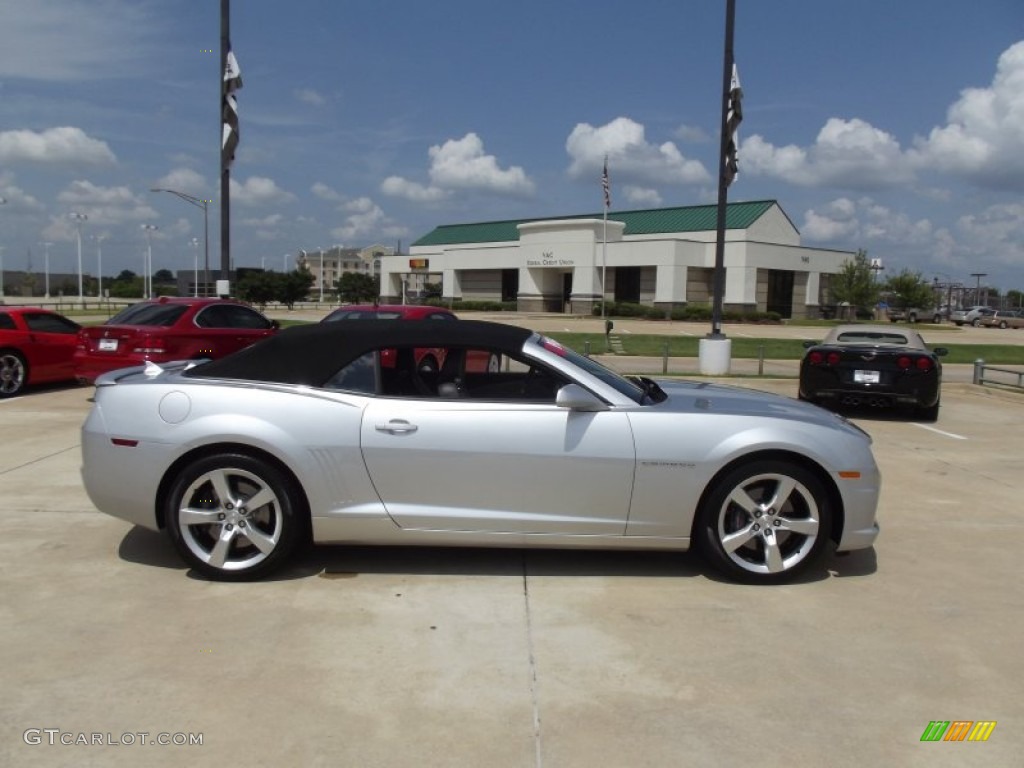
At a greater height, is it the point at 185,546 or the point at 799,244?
the point at 799,244

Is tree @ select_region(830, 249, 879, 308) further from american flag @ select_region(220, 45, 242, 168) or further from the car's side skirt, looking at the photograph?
the car's side skirt

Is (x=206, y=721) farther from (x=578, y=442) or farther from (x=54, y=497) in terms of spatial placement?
(x=54, y=497)

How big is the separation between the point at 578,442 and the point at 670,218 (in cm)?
7062

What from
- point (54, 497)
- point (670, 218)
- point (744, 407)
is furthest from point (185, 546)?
point (670, 218)

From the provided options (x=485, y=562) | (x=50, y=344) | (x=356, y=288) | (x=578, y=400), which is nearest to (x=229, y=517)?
(x=485, y=562)

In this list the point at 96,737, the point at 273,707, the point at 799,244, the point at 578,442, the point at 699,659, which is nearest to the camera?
the point at 96,737

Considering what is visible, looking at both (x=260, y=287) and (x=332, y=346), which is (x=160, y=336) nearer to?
(x=332, y=346)

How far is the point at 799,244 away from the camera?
233 feet

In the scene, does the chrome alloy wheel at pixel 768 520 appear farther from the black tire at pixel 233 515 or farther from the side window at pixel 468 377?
the black tire at pixel 233 515

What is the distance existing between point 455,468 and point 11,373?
10042 mm

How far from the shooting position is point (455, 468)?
4473 millimetres

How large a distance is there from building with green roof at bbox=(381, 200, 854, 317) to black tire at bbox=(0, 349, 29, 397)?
49.0 metres

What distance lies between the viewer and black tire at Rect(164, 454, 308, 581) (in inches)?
176
